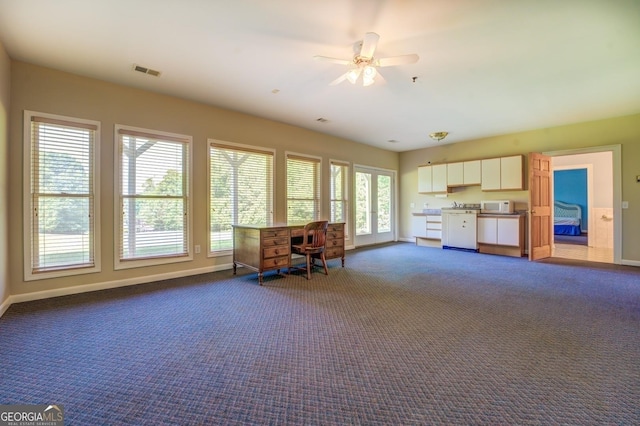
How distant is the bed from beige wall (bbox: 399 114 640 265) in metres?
4.51

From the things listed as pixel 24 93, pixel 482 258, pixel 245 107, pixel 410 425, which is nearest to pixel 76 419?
pixel 410 425

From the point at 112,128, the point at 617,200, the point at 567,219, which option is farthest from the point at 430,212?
the point at 112,128

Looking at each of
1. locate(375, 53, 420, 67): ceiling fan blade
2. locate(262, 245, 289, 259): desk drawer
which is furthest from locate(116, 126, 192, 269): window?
locate(375, 53, 420, 67): ceiling fan blade

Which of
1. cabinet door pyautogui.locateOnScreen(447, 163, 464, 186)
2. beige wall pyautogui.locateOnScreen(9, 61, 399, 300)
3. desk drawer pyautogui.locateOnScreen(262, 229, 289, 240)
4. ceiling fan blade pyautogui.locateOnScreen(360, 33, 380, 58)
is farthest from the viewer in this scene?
cabinet door pyautogui.locateOnScreen(447, 163, 464, 186)

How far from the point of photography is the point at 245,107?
15.3 feet

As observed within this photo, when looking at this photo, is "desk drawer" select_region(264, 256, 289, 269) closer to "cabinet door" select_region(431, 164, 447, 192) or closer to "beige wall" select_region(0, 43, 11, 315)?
"beige wall" select_region(0, 43, 11, 315)

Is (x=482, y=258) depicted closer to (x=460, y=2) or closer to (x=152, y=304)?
(x=460, y=2)

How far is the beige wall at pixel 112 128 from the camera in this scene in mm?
3160

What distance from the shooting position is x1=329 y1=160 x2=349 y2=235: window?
6.59 metres

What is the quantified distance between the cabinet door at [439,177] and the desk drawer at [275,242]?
479 cm

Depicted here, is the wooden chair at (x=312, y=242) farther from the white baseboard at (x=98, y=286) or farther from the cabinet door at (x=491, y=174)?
the cabinet door at (x=491, y=174)

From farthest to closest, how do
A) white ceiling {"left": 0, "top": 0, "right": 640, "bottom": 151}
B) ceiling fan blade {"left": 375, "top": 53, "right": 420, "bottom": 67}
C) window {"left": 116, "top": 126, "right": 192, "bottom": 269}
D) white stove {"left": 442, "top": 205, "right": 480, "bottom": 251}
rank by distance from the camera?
white stove {"left": 442, "top": 205, "right": 480, "bottom": 251} → window {"left": 116, "top": 126, "right": 192, "bottom": 269} → ceiling fan blade {"left": 375, "top": 53, "right": 420, "bottom": 67} → white ceiling {"left": 0, "top": 0, "right": 640, "bottom": 151}

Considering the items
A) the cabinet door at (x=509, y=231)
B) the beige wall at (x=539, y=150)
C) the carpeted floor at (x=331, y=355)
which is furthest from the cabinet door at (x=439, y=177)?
the carpeted floor at (x=331, y=355)

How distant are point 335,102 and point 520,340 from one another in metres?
3.78
